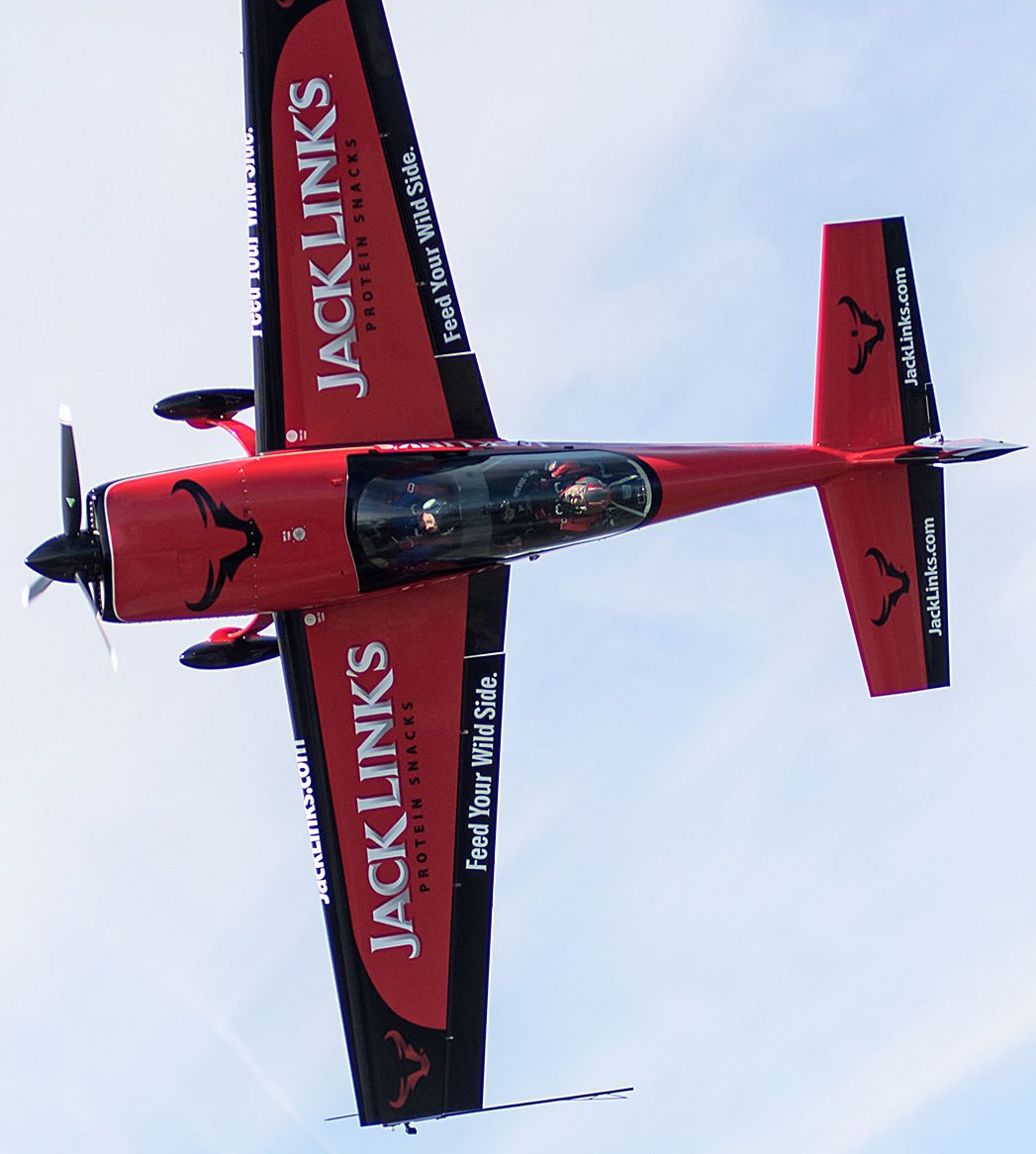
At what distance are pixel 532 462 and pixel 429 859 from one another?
5.40m

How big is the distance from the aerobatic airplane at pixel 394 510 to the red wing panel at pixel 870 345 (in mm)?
27

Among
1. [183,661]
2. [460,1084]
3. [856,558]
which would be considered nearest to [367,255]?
[183,661]

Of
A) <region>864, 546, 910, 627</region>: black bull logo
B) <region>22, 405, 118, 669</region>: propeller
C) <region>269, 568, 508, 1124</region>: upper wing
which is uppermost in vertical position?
<region>22, 405, 118, 669</region>: propeller

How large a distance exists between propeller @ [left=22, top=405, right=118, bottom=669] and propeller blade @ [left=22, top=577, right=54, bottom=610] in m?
0.19

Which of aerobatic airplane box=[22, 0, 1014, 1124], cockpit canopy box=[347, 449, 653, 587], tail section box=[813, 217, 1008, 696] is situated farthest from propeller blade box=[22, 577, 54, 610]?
tail section box=[813, 217, 1008, 696]

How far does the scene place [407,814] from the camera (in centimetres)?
1991

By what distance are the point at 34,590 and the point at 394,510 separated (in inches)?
179

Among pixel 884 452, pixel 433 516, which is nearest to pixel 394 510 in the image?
pixel 433 516

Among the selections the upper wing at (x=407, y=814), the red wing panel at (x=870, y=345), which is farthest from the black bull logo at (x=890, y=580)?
the upper wing at (x=407, y=814)

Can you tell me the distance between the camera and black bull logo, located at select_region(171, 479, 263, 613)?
1845cm

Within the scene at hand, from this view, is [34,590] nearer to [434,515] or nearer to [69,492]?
[69,492]

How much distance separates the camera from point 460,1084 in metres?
20.2

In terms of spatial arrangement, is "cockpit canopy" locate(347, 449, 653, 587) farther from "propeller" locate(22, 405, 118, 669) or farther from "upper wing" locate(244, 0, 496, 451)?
"propeller" locate(22, 405, 118, 669)

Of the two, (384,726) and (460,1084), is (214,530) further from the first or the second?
(460,1084)
